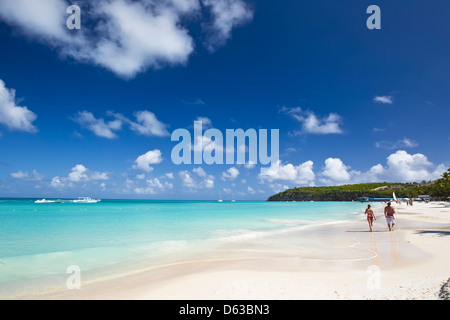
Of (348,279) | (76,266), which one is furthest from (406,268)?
(76,266)

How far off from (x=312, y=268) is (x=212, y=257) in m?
4.22

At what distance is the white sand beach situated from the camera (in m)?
5.70

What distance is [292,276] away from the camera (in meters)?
7.25

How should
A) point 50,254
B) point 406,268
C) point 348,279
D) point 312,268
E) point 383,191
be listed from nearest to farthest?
1. point 348,279
2. point 406,268
3. point 312,268
4. point 50,254
5. point 383,191

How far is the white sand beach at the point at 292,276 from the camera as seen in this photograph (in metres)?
5.70
